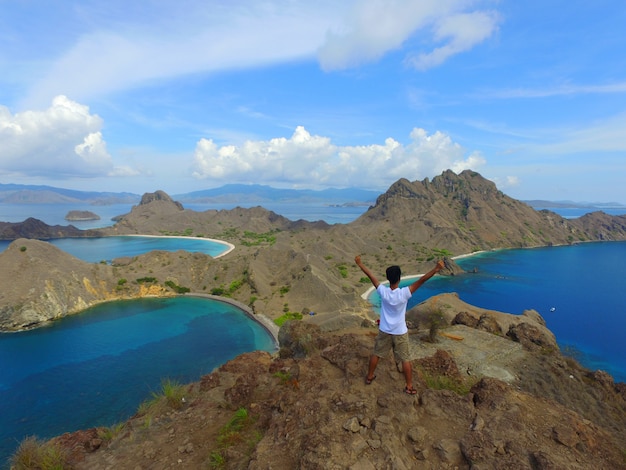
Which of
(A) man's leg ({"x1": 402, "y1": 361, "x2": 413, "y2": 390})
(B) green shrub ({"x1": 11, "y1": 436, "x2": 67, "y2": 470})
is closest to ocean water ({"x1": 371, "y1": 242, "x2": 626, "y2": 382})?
(A) man's leg ({"x1": 402, "y1": 361, "x2": 413, "y2": 390})

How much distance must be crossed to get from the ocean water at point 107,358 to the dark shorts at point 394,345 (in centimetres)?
2626

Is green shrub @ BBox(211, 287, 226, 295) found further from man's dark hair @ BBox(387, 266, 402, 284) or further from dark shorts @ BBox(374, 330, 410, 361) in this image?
man's dark hair @ BBox(387, 266, 402, 284)

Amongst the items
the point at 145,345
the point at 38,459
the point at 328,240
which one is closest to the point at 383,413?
the point at 38,459

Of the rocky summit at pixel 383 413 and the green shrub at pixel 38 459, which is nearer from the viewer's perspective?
the rocky summit at pixel 383 413

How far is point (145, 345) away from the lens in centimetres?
3966

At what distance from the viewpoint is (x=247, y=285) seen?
5741cm

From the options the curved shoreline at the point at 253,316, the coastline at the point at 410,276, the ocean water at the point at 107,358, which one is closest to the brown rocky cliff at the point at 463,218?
the coastline at the point at 410,276

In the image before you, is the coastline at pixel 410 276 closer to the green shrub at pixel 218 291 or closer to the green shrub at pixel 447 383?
the green shrub at pixel 218 291

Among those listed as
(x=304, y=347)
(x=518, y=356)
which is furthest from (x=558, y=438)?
(x=304, y=347)

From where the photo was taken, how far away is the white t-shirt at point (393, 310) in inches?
286

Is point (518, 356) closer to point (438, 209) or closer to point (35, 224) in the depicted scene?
point (438, 209)

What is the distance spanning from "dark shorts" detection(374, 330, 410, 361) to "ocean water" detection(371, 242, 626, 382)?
27.6 metres

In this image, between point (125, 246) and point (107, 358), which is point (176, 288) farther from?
point (125, 246)

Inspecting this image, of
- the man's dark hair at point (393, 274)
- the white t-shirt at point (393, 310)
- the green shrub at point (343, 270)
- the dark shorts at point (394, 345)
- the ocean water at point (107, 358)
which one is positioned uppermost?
the man's dark hair at point (393, 274)
